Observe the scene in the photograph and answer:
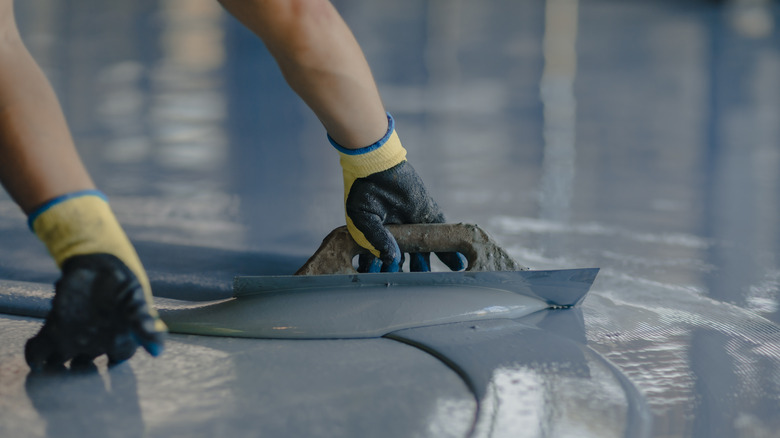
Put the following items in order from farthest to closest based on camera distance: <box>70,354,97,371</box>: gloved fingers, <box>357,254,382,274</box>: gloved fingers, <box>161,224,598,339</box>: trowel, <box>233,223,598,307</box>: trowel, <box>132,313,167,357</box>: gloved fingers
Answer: <box>357,254,382,274</box>: gloved fingers, <box>233,223,598,307</box>: trowel, <box>161,224,598,339</box>: trowel, <box>70,354,97,371</box>: gloved fingers, <box>132,313,167,357</box>: gloved fingers

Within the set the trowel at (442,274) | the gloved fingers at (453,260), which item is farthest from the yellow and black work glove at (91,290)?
the gloved fingers at (453,260)

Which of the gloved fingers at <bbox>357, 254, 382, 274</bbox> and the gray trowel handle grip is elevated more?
the gray trowel handle grip

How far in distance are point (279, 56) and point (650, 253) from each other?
1036 millimetres

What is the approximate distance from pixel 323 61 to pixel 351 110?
110 mm

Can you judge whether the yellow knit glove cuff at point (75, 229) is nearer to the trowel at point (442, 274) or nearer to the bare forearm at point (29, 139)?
the bare forearm at point (29, 139)

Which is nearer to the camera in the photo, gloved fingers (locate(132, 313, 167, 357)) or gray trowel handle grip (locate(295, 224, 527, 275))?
gloved fingers (locate(132, 313, 167, 357))

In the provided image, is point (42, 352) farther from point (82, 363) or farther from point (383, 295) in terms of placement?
point (383, 295)

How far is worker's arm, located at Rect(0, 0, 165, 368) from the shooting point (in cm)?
92

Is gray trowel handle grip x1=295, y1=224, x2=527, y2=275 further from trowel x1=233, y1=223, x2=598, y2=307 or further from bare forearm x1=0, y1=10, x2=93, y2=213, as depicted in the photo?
bare forearm x1=0, y1=10, x2=93, y2=213

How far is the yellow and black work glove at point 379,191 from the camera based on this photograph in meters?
1.40

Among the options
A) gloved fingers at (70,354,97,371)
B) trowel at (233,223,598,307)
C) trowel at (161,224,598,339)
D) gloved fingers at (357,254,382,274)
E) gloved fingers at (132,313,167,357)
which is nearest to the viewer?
gloved fingers at (132,313,167,357)

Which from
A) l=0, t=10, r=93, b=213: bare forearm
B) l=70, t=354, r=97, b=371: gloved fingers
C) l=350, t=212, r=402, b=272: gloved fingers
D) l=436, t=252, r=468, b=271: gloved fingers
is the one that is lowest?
l=70, t=354, r=97, b=371: gloved fingers

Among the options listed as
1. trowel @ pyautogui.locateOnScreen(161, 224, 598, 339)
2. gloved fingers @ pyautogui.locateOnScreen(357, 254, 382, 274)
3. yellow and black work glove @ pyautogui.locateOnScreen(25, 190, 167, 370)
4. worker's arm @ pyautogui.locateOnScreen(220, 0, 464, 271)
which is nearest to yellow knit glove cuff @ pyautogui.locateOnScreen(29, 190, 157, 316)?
yellow and black work glove @ pyautogui.locateOnScreen(25, 190, 167, 370)

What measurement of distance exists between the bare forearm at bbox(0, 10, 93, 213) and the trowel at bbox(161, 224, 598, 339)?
0.35 m
